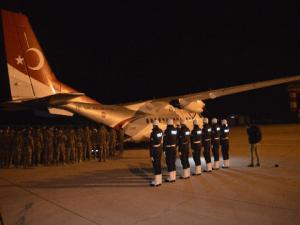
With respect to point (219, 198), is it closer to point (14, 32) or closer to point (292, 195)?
point (292, 195)

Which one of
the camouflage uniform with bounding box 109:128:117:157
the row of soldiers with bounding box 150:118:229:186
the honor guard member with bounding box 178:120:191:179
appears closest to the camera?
the row of soldiers with bounding box 150:118:229:186

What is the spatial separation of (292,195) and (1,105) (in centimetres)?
1335

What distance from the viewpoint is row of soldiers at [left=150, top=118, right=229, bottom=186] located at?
32.4 ft

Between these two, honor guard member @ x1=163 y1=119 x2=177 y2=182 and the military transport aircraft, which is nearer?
honor guard member @ x1=163 y1=119 x2=177 y2=182

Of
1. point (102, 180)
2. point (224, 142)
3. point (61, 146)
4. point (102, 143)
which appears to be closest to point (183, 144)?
point (224, 142)

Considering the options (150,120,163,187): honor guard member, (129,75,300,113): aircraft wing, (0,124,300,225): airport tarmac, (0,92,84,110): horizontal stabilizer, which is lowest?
(0,124,300,225): airport tarmac

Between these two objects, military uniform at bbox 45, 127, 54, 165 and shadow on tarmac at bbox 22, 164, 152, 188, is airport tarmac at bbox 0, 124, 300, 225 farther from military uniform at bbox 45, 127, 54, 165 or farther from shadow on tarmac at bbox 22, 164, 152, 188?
military uniform at bbox 45, 127, 54, 165

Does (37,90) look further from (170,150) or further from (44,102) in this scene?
(170,150)

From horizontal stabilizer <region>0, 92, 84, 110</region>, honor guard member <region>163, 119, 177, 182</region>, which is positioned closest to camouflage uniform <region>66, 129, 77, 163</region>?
horizontal stabilizer <region>0, 92, 84, 110</region>

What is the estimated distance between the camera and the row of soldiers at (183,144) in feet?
32.4

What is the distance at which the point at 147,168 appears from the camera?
42.5ft

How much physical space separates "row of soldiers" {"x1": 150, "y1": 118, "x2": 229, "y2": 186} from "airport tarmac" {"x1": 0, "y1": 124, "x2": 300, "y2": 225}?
401 mm

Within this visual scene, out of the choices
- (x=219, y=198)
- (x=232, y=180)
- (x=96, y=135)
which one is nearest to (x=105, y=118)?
(x=96, y=135)

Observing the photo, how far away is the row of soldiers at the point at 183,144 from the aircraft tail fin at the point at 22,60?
8.75m
